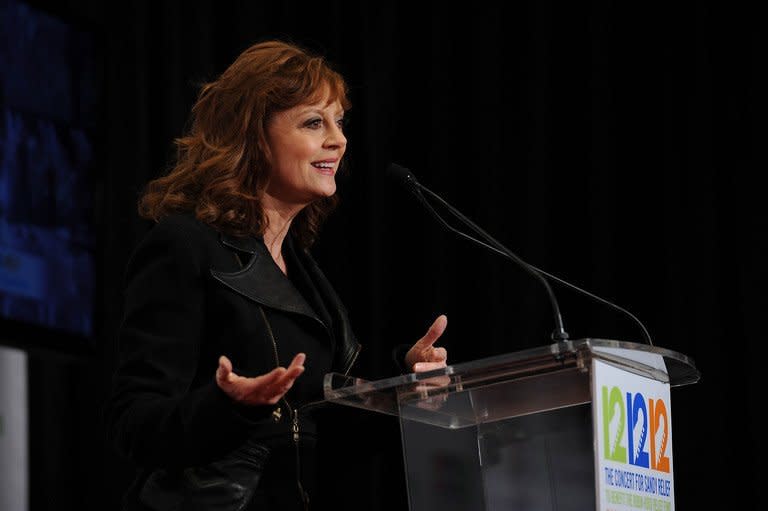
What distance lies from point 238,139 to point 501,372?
0.75 metres

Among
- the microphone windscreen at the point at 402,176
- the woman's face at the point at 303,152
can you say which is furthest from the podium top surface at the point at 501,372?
the woman's face at the point at 303,152

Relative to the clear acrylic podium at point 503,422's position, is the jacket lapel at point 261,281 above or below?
above

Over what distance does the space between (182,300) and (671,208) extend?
6.87 feet

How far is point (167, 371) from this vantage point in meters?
1.79

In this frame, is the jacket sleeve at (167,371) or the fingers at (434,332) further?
the fingers at (434,332)

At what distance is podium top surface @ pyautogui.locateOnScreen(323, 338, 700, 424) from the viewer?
1597mm

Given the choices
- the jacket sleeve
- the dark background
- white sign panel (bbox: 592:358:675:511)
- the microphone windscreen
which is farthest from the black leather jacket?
the dark background

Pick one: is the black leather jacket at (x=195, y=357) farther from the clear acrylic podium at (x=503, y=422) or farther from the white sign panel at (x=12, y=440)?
the white sign panel at (x=12, y=440)

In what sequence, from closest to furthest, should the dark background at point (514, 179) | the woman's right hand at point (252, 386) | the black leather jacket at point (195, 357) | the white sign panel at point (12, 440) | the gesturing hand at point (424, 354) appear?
the woman's right hand at point (252, 386)
the black leather jacket at point (195, 357)
the gesturing hand at point (424, 354)
the white sign panel at point (12, 440)
the dark background at point (514, 179)

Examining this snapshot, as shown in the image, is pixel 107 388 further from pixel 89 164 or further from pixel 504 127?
pixel 504 127

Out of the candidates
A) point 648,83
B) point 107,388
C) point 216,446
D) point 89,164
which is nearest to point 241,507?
point 216,446

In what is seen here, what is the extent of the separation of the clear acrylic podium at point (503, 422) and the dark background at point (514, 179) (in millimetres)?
1728

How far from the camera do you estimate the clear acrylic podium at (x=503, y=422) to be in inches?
63.0

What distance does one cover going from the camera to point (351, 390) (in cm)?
171
